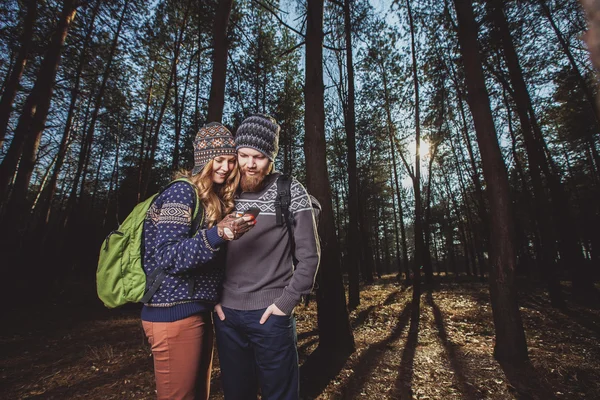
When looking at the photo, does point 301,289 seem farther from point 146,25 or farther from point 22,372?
point 146,25

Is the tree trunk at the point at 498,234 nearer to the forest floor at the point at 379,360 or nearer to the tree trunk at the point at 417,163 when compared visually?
the forest floor at the point at 379,360

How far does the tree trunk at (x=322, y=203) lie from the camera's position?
473 centimetres

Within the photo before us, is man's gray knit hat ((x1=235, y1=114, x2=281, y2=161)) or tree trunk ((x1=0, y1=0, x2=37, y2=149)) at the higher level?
tree trunk ((x1=0, y1=0, x2=37, y2=149))

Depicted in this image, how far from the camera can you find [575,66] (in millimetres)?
9062

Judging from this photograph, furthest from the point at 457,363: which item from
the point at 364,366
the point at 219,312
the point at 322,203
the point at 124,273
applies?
the point at 124,273

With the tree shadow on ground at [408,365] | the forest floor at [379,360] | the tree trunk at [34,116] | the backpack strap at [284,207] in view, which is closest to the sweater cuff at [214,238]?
the backpack strap at [284,207]

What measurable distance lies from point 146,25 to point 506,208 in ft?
42.1

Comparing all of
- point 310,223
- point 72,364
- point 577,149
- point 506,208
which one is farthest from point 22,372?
point 577,149

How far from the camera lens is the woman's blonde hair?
169cm

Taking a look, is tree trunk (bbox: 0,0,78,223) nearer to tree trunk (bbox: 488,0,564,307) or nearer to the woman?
the woman

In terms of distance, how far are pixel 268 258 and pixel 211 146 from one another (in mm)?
949

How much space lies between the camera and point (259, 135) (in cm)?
190

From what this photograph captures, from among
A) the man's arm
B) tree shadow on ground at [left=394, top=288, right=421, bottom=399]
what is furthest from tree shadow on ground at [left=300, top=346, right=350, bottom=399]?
the man's arm

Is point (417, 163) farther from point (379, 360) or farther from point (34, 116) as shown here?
point (34, 116)
